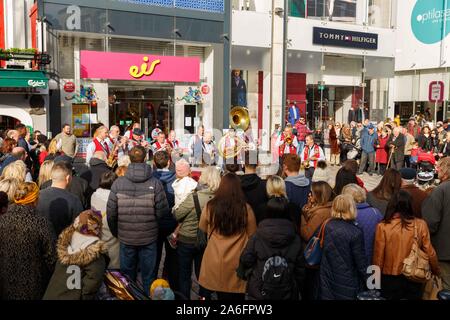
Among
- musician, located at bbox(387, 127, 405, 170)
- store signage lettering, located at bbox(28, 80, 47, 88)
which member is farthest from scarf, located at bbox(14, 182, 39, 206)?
musician, located at bbox(387, 127, 405, 170)

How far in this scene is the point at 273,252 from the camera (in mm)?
3672

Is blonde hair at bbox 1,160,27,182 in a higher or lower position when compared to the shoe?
higher

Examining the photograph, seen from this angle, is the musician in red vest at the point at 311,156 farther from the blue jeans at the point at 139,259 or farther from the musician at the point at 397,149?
the blue jeans at the point at 139,259

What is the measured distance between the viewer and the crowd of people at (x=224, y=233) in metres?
3.64

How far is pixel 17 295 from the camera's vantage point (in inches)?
144

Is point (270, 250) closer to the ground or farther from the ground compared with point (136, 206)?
closer to the ground

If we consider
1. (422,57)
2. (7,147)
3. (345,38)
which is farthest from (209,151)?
(422,57)

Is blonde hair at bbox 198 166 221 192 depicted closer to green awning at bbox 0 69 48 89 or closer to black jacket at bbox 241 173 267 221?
black jacket at bbox 241 173 267 221

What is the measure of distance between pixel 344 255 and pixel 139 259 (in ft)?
7.30

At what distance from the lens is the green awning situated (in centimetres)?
1207

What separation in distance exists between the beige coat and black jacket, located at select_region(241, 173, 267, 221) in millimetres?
627

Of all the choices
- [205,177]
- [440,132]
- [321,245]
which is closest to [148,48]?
[440,132]

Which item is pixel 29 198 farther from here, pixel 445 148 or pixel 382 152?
pixel 382 152
